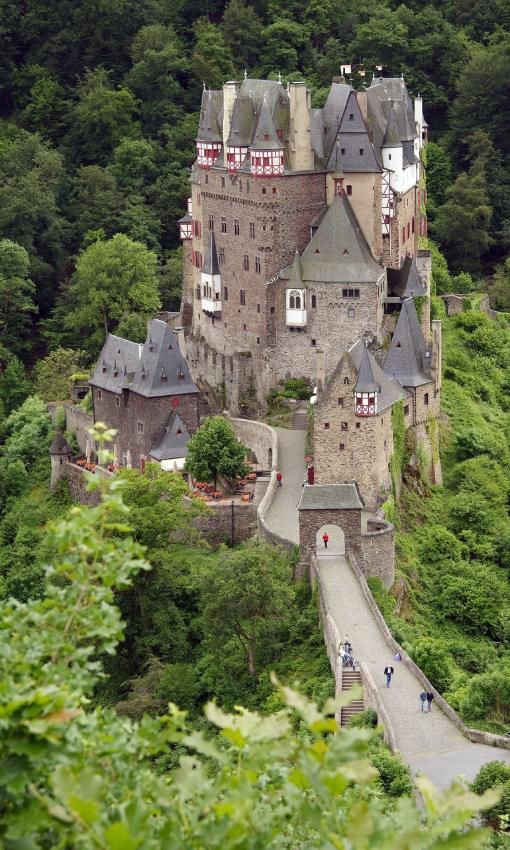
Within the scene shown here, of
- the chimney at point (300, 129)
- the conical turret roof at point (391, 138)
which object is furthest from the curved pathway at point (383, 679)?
the conical turret roof at point (391, 138)

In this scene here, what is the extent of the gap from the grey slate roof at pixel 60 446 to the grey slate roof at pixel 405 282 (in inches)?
510

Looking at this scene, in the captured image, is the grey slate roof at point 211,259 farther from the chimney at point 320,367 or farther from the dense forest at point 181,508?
the dense forest at point 181,508

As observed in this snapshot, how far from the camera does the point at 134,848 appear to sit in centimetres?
1563

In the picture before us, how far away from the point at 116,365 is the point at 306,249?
7.79 metres

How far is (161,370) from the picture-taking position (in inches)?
2356

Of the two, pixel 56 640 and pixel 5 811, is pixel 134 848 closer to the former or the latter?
pixel 5 811

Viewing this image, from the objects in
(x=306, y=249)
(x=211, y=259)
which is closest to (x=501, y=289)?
(x=211, y=259)

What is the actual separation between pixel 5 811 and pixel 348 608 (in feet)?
102

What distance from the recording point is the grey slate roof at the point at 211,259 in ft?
212

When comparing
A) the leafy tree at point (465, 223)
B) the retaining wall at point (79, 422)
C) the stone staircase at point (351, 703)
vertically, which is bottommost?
the stone staircase at point (351, 703)

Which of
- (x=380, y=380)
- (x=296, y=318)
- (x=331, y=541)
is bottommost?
(x=331, y=541)

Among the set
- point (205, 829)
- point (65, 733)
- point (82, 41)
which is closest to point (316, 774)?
point (205, 829)

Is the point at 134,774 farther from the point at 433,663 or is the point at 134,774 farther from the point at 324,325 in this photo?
the point at 324,325

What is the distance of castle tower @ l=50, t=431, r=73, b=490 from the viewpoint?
64312 mm
